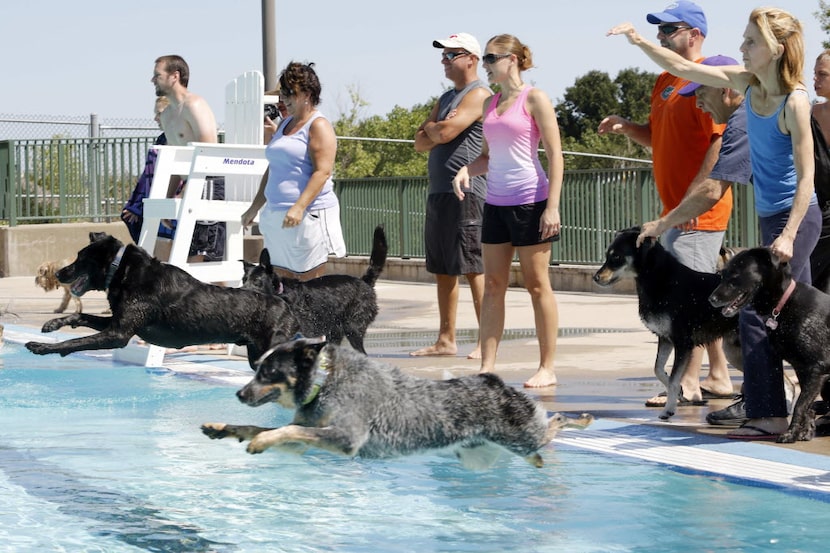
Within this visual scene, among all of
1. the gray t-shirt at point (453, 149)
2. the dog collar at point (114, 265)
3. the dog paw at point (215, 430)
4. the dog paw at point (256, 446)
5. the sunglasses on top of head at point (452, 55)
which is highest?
the sunglasses on top of head at point (452, 55)

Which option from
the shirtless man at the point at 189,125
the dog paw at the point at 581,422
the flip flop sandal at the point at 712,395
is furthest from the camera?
the shirtless man at the point at 189,125

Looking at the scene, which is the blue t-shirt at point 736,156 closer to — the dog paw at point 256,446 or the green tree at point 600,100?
the dog paw at point 256,446

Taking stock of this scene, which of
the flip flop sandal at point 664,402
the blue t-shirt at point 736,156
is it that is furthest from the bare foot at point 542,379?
the blue t-shirt at point 736,156

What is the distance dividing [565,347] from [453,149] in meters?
1.87

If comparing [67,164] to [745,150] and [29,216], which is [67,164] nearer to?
[29,216]

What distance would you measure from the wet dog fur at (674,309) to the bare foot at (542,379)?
0.95 meters

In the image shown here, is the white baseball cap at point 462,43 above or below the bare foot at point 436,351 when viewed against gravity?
above

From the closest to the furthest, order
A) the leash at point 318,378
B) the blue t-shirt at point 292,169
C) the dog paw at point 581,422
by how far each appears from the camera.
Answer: the leash at point 318,378 < the dog paw at point 581,422 < the blue t-shirt at point 292,169

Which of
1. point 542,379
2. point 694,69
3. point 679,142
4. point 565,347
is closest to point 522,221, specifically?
point 542,379

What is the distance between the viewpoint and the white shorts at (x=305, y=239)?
8.30 meters

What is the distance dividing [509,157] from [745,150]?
1.68 m

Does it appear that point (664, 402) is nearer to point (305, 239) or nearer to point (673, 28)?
point (673, 28)

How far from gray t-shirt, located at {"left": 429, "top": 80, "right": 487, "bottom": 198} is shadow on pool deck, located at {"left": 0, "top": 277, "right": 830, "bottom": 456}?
1.35 meters

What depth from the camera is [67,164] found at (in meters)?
20.8
